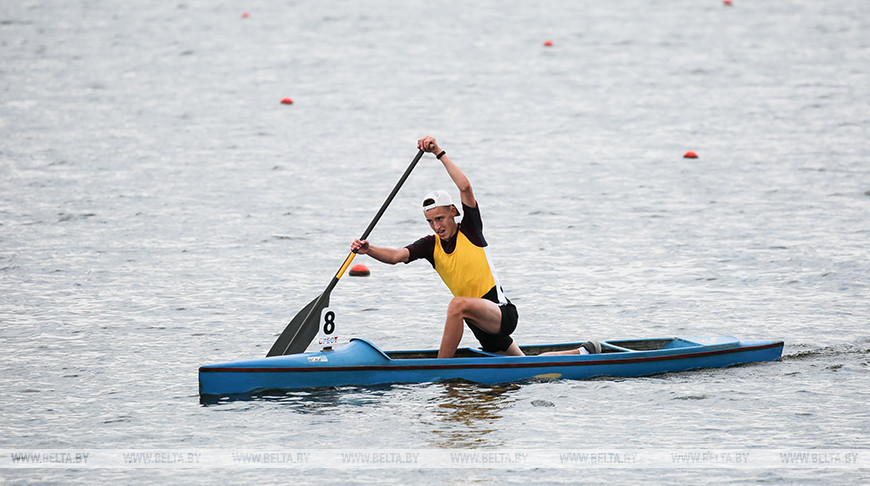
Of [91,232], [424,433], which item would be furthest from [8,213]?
[424,433]

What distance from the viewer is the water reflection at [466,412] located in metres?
8.09

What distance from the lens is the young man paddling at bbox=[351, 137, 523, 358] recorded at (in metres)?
8.99

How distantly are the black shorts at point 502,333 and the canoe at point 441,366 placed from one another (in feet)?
0.28

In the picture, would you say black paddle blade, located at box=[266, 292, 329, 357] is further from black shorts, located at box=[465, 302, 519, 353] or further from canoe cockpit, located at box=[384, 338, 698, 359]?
black shorts, located at box=[465, 302, 519, 353]

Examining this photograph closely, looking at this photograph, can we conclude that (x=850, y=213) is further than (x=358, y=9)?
No

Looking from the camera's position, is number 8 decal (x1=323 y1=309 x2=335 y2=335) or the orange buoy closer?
number 8 decal (x1=323 y1=309 x2=335 y2=335)

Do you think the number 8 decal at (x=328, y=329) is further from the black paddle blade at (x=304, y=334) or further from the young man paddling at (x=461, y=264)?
the young man paddling at (x=461, y=264)

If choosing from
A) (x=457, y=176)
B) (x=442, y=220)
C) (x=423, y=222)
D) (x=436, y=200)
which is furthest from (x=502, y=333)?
(x=423, y=222)

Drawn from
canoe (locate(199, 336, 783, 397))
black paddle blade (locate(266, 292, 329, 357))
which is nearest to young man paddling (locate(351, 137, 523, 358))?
canoe (locate(199, 336, 783, 397))

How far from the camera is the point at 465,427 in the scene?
8320 mm

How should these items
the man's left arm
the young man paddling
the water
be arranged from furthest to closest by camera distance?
the young man paddling < the man's left arm < the water

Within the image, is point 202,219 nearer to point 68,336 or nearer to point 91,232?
point 91,232

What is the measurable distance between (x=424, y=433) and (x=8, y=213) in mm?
8782

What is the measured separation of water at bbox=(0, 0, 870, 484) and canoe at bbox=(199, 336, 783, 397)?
0.13 metres
